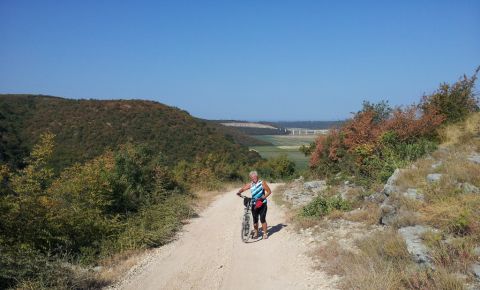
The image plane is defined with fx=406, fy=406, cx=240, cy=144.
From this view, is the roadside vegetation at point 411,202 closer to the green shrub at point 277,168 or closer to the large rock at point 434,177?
the large rock at point 434,177

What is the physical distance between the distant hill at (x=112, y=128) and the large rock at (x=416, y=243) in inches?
1441

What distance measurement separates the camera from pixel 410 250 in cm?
Answer: 646

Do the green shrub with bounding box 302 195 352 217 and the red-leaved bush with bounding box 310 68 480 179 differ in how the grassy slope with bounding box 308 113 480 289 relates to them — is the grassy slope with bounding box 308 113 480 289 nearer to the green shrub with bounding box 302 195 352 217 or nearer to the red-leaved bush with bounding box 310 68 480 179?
the green shrub with bounding box 302 195 352 217

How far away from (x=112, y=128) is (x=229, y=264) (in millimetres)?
47963

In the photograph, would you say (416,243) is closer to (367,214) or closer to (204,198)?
(367,214)

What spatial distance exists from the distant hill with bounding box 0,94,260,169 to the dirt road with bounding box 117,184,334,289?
3247 cm

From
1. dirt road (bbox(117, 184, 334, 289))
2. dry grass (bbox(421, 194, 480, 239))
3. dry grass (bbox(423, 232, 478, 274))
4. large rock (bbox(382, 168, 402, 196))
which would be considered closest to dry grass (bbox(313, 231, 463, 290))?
dry grass (bbox(423, 232, 478, 274))

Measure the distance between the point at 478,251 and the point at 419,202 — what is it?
2.47 metres

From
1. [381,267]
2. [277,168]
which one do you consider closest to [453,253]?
[381,267]

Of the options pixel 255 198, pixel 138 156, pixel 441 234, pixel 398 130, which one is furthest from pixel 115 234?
pixel 398 130

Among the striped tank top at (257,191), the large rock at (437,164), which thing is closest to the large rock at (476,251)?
the large rock at (437,164)

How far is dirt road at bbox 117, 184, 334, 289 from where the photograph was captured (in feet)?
24.7

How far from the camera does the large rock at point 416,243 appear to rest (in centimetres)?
612

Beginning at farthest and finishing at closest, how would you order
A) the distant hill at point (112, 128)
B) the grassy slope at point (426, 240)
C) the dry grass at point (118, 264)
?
the distant hill at point (112, 128)
the dry grass at point (118, 264)
the grassy slope at point (426, 240)
